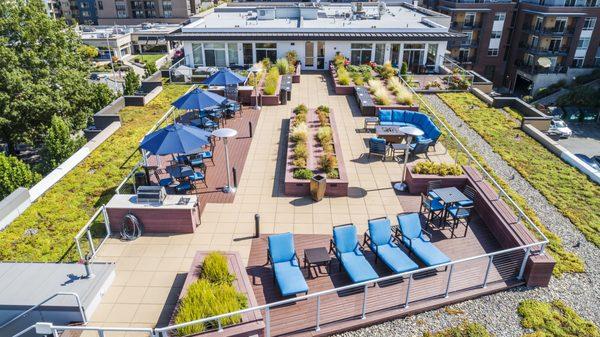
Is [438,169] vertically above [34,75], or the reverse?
[34,75]

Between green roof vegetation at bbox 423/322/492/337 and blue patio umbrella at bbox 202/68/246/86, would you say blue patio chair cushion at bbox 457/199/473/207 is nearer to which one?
green roof vegetation at bbox 423/322/492/337

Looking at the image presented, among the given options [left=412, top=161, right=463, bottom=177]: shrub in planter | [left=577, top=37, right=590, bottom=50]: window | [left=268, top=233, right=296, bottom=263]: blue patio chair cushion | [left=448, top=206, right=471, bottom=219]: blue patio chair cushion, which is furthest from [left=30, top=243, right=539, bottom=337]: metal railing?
[left=577, top=37, right=590, bottom=50]: window

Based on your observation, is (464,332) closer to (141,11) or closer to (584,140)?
(584,140)

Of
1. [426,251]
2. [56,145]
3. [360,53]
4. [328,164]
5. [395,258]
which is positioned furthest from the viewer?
[360,53]

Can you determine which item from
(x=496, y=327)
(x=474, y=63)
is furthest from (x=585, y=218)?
(x=474, y=63)

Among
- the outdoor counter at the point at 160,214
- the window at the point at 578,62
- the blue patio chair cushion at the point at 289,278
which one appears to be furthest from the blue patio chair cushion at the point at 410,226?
the window at the point at 578,62

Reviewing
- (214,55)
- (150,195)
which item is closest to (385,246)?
(150,195)
